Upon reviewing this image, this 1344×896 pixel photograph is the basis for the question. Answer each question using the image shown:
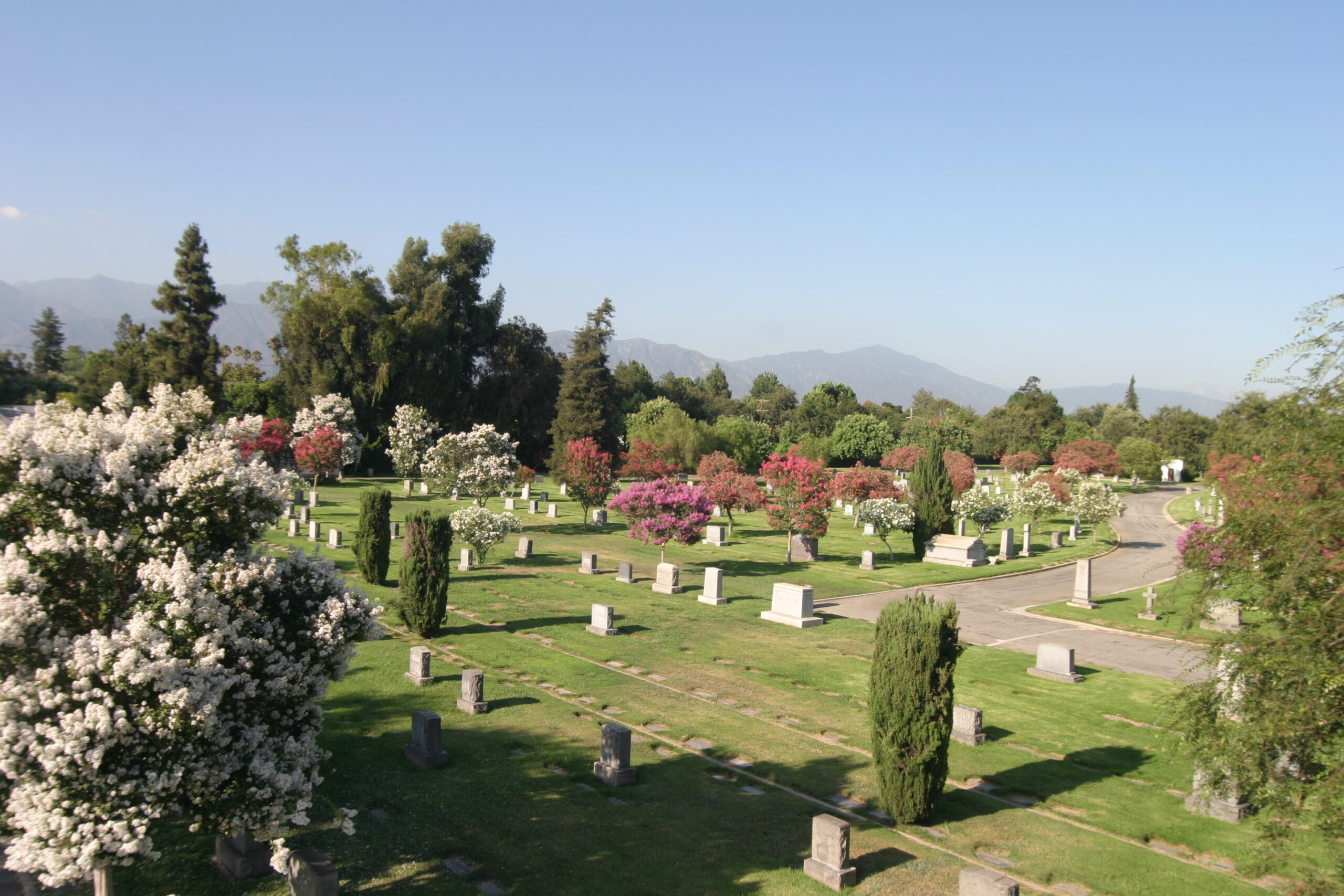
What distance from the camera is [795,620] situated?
21.3 m

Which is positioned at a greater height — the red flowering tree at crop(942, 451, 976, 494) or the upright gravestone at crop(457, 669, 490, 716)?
the red flowering tree at crop(942, 451, 976, 494)

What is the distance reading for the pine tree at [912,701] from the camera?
371 inches

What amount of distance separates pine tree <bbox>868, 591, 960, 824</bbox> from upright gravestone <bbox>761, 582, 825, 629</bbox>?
11321mm

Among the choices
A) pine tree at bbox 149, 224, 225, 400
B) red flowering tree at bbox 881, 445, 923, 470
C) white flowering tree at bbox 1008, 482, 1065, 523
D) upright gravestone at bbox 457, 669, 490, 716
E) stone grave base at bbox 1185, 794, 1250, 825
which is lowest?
stone grave base at bbox 1185, 794, 1250, 825

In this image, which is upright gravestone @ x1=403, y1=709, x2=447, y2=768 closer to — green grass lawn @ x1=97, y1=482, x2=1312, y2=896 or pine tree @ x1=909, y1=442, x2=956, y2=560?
green grass lawn @ x1=97, y1=482, x2=1312, y2=896

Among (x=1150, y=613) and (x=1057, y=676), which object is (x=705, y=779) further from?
(x=1150, y=613)

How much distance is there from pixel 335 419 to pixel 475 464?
21428mm

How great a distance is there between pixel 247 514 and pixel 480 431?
106 feet

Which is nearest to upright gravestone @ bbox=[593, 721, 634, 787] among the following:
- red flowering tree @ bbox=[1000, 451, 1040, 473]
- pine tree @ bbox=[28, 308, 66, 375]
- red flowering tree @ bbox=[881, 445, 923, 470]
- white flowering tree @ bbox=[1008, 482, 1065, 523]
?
white flowering tree @ bbox=[1008, 482, 1065, 523]

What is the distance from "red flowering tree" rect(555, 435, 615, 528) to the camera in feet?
124

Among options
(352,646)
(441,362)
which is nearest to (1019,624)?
(352,646)

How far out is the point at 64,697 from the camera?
5.46 meters

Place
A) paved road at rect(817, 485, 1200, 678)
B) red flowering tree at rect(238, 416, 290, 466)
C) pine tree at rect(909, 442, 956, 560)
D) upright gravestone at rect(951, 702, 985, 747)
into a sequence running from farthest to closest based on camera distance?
1. red flowering tree at rect(238, 416, 290, 466)
2. pine tree at rect(909, 442, 956, 560)
3. paved road at rect(817, 485, 1200, 678)
4. upright gravestone at rect(951, 702, 985, 747)

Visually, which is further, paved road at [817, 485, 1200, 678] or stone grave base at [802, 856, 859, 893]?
paved road at [817, 485, 1200, 678]
